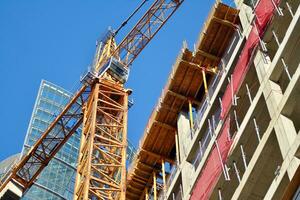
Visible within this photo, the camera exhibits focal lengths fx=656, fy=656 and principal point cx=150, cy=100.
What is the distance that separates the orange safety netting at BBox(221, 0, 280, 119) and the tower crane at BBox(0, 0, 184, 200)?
9839 mm

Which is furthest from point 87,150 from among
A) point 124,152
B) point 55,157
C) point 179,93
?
point 55,157

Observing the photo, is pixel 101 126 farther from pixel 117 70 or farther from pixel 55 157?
pixel 55 157

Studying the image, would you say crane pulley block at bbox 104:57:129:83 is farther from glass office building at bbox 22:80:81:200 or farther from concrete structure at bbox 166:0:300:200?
glass office building at bbox 22:80:81:200

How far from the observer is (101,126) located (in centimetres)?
4038

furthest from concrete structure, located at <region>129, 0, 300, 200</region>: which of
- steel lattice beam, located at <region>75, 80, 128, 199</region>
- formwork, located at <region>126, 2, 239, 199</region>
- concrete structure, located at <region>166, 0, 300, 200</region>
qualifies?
steel lattice beam, located at <region>75, 80, 128, 199</region>

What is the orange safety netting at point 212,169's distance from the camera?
23156 mm

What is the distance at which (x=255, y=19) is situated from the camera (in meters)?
26.0

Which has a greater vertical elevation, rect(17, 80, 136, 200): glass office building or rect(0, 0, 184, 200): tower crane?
rect(0, 0, 184, 200): tower crane

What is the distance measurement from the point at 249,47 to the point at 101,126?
16.9 meters

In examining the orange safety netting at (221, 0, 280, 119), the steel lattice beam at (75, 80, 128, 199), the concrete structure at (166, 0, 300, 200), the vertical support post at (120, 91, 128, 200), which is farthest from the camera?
the steel lattice beam at (75, 80, 128, 199)

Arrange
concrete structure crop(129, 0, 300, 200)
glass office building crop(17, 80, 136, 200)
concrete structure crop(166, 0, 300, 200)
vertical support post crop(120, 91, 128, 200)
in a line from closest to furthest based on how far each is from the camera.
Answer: concrete structure crop(166, 0, 300, 200) → concrete structure crop(129, 0, 300, 200) → vertical support post crop(120, 91, 128, 200) → glass office building crop(17, 80, 136, 200)

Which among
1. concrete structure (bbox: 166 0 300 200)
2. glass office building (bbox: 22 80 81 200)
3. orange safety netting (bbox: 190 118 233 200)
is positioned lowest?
glass office building (bbox: 22 80 81 200)

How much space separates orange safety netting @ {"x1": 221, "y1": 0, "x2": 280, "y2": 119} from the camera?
2445 cm

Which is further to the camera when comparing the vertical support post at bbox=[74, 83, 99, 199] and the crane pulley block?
the crane pulley block
